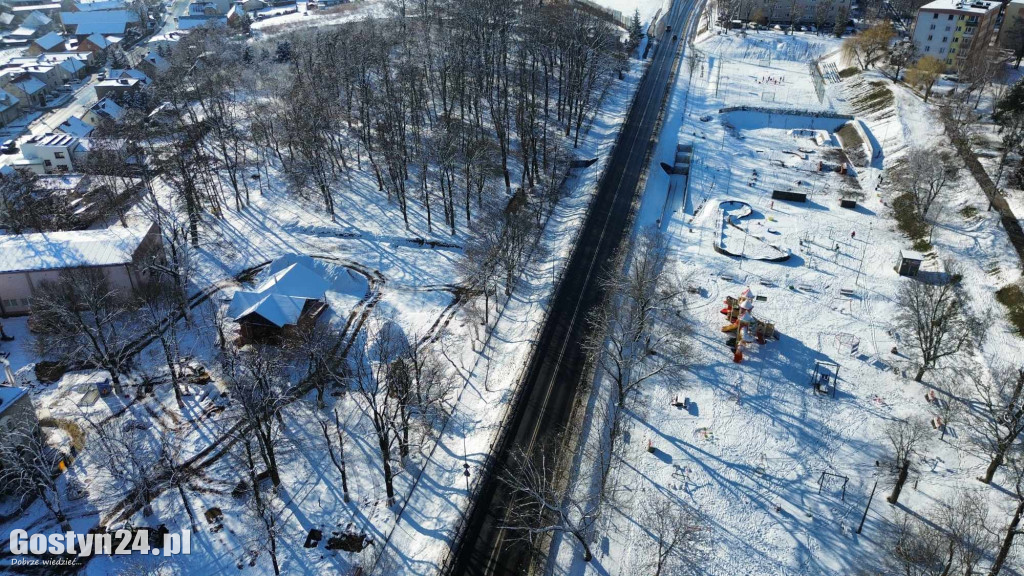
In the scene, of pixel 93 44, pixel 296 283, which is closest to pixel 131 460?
pixel 296 283

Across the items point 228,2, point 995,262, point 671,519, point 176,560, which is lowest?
point 176,560

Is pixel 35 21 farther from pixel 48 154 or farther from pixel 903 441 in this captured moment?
pixel 903 441

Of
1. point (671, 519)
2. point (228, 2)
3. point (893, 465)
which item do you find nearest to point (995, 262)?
point (893, 465)

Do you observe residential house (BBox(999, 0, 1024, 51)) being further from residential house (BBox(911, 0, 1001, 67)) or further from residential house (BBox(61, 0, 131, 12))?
residential house (BBox(61, 0, 131, 12))

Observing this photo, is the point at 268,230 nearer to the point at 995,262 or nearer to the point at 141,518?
the point at 141,518

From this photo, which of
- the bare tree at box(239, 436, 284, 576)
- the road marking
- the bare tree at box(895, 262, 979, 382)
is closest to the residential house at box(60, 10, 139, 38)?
the road marking
